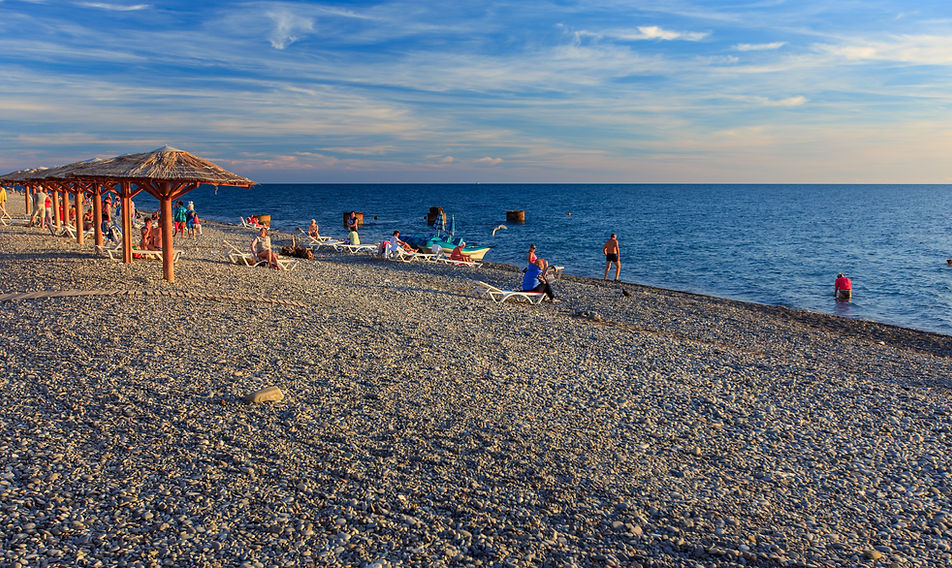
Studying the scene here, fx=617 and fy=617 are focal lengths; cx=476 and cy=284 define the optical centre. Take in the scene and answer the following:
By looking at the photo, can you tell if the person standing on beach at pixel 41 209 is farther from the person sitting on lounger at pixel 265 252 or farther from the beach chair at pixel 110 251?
the person sitting on lounger at pixel 265 252

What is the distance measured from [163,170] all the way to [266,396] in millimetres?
6709

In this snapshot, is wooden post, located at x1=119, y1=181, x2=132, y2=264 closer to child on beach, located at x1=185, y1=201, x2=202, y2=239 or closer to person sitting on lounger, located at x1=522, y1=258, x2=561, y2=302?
person sitting on lounger, located at x1=522, y1=258, x2=561, y2=302

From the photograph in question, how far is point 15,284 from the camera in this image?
11016 mm

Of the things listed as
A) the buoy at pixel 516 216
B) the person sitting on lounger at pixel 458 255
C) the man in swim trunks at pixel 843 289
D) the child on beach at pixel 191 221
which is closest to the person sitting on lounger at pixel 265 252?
the person sitting on lounger at pixel 458 255

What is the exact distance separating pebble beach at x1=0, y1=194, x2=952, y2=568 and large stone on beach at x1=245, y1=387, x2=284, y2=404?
134 millimetres

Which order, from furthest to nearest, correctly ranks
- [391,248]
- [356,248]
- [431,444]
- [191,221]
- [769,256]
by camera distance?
[769,256] < [191,221] < [356,248] < [391,248] < [431,444]

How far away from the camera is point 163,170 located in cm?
1104

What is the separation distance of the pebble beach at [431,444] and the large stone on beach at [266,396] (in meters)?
0.13

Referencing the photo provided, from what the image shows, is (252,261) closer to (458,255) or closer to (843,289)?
(458,255)

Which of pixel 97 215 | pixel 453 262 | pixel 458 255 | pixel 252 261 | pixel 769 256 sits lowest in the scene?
pixel 769 256

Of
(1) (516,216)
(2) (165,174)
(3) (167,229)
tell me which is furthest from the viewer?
(1) (516,216)

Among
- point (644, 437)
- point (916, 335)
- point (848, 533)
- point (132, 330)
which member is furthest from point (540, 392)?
point (916, 335)

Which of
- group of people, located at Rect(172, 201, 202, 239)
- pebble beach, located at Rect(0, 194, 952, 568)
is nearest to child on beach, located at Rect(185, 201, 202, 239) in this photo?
group of people, located at Rect(172, 201, 202, 239)

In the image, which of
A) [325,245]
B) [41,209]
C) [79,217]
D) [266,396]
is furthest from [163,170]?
[41,209]
